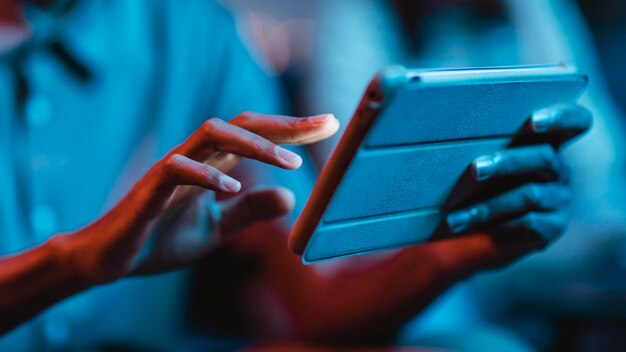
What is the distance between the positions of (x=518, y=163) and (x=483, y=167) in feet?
0.15

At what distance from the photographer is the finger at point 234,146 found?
424 mm

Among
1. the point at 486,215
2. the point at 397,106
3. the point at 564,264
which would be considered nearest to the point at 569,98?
the point at 486,215

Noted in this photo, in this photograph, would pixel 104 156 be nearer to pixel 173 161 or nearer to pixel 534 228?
pixel 173 161

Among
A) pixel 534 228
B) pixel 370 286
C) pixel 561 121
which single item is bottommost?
pixel 370 286

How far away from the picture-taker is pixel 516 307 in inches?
50.4

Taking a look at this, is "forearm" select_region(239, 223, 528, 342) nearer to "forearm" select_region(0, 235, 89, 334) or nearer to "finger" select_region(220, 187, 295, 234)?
"finger" select_region(220, 187, 295, 234)

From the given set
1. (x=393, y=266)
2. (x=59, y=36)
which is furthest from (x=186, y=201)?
(x=59, y=36)

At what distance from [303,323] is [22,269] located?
48 centimetres

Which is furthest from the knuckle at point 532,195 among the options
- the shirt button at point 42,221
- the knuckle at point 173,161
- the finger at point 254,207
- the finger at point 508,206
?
the shirt button at point 42,221

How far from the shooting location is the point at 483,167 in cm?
50

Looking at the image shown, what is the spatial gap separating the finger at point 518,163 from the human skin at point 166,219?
0.48 ft

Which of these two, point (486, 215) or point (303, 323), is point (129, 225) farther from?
point (303, 323)

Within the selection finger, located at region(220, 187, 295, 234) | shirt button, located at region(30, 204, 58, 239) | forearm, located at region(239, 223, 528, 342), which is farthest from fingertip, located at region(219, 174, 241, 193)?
shirt button, located at region(30, 204, 58, 239)

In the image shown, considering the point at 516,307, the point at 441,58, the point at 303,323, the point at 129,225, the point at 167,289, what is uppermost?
the point at 129,225
